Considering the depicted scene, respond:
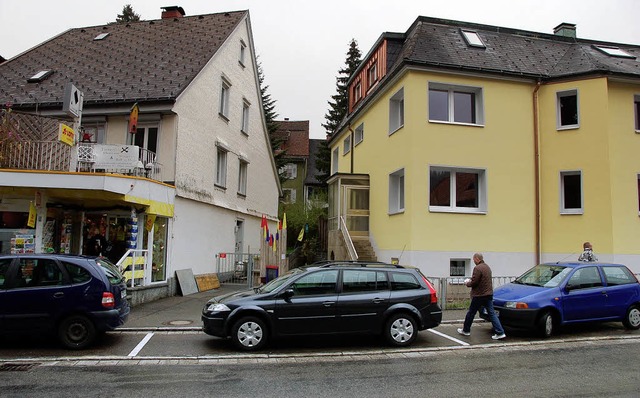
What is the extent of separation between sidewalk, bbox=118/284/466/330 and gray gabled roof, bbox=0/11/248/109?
615 cm

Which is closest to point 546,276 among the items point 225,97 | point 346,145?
point 225,97

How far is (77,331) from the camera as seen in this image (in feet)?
26.3

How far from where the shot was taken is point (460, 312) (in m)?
12.1

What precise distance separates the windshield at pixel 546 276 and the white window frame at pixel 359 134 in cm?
1117

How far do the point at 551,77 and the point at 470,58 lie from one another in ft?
9.00

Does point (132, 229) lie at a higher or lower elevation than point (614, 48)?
lower

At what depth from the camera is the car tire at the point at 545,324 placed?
915 cm

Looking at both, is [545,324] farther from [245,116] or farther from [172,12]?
[172,12]

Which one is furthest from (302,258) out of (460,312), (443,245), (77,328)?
(77,328)

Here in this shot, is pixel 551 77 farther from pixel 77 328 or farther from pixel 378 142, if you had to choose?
pixel 77 328

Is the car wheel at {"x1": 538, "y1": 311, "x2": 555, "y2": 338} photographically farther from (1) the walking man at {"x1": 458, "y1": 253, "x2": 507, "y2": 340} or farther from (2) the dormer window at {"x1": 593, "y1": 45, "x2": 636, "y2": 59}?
(2) the dormer window at {"x1": 593, "y1": 45, "x2": 636, "y2": 59}

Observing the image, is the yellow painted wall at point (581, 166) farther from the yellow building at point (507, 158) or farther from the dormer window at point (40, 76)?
the dormer window at point (40, 76)

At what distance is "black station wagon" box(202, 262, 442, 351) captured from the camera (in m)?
8.02

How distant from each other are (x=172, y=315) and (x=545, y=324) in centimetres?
835
